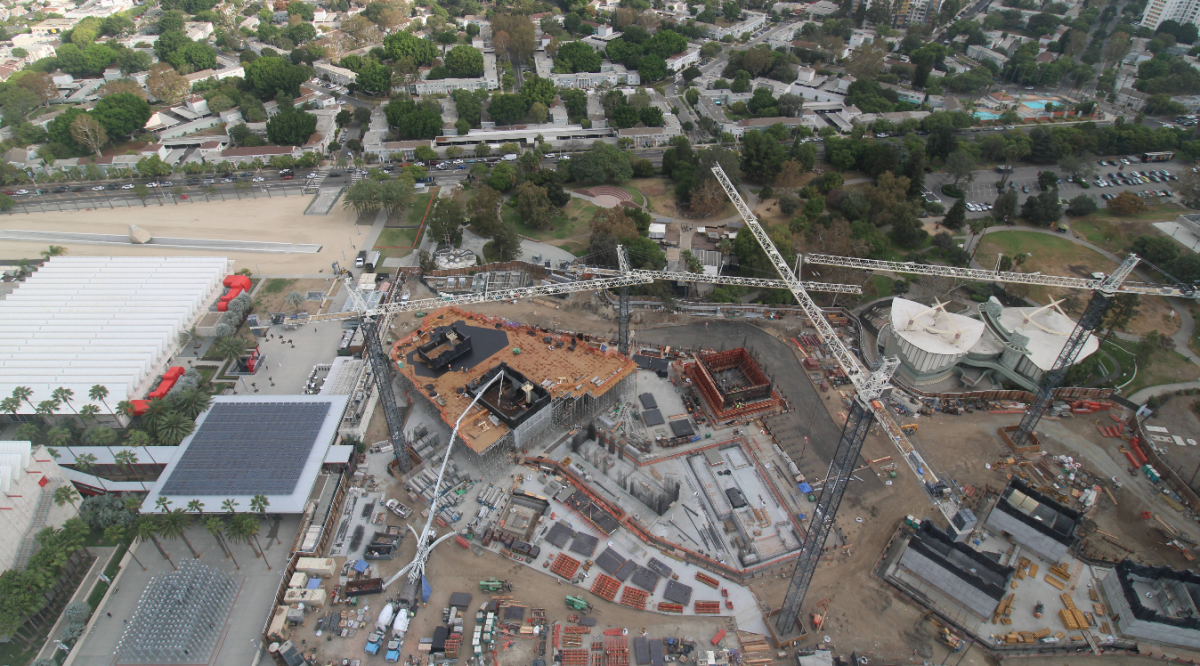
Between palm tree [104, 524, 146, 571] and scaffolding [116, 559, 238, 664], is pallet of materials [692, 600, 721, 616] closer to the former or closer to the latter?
scaffolding [116, 559, 238, 664]

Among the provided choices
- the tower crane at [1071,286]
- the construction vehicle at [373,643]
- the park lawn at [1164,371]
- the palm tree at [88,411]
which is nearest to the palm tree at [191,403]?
the palm tree at [88,411]

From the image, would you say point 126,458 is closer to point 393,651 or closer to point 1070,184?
point 393,651

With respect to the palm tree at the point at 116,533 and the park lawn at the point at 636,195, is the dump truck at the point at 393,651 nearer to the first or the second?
the palm tree at the point at 116,533

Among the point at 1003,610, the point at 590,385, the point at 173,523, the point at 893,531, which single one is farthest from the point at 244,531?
the point at 1003,610

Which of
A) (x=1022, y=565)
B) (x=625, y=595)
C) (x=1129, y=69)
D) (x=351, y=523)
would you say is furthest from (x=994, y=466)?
(x=1129, y=69)

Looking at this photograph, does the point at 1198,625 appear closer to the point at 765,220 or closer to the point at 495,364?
the point at 495,364
